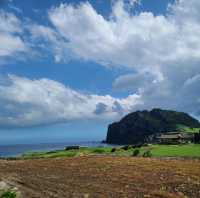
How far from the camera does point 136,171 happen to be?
3030 centimetres

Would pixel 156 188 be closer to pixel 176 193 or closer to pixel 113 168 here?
pixel 176 193

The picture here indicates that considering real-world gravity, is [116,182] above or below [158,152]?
below

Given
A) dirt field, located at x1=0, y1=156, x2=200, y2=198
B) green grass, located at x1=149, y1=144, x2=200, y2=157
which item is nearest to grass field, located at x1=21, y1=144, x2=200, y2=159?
green grass, located at x1=149, y1=144, x2=200, y2=157

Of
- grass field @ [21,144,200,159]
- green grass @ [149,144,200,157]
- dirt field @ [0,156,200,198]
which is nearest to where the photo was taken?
dirt field @ [0,156,200,198]

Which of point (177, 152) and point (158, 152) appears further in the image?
point (158, 152)

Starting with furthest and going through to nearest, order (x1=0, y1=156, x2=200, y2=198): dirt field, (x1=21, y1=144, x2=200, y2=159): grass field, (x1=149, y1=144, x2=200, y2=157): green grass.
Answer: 1. (x1=21, y1=144, x2=200, y2=159): grass field
2. (x1=149, y1=144, x2=200, y2=157): green grass
3. (x1=0, y1=156, x2=200, y2=198): dirt field

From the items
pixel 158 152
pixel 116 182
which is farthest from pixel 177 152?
pixel 116 182

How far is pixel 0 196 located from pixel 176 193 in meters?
9.07

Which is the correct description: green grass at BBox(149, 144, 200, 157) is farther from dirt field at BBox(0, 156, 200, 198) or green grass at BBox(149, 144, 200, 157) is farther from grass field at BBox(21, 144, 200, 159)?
dirt field at BBox(0, 156, 200, 198)

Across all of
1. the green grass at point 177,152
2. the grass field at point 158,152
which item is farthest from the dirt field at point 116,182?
the grass field at point 158,152

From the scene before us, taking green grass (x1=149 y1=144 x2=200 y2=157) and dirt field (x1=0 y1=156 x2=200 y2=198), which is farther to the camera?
green grass (x1=149 y1=144 x2=200 y2=157)

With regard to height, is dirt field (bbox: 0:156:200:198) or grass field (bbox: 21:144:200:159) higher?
grass field (bbox: 21:144:200:159)

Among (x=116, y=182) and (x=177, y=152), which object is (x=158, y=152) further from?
(x=116, y=182)

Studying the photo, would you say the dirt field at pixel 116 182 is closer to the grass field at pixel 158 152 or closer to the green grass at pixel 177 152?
the green grass at pixel 177 152
